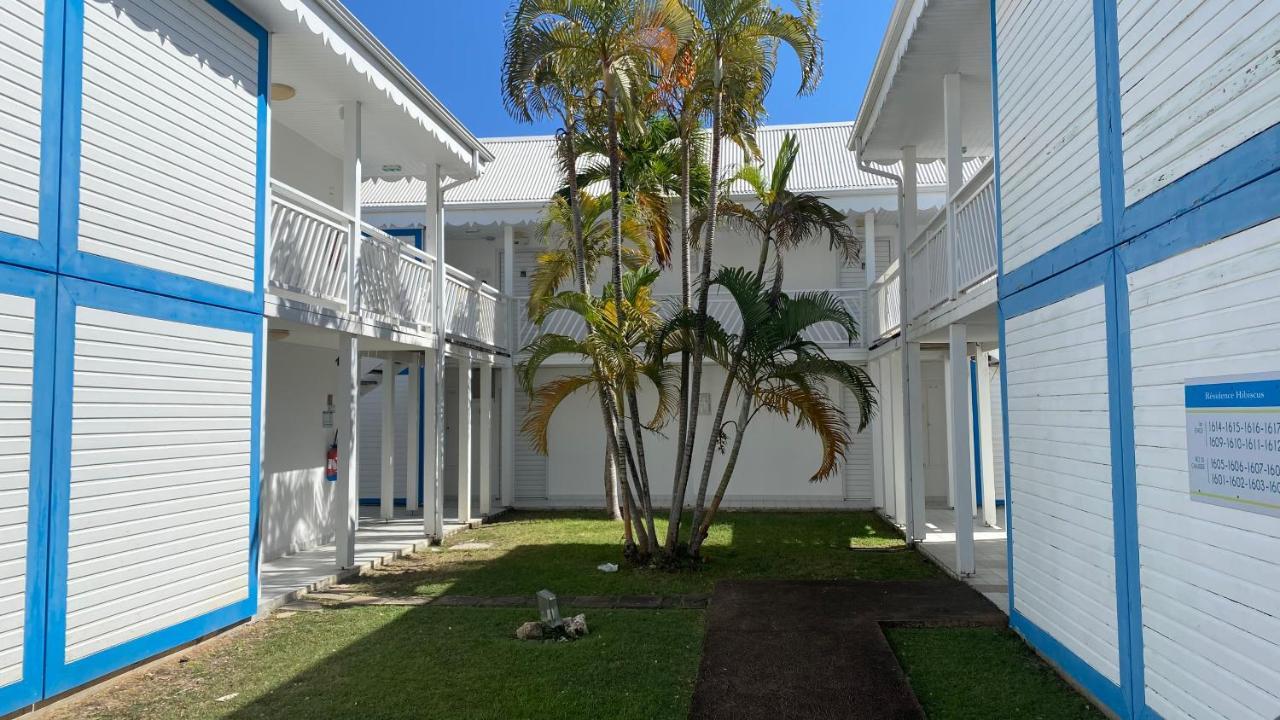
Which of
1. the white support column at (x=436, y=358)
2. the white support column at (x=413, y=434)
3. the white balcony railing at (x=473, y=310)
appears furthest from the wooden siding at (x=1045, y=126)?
the white support column at (x=413, y=434)

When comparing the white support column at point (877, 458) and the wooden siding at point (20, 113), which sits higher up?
the wooden siding at point (20, 113)

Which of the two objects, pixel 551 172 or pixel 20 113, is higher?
pixel 551 172

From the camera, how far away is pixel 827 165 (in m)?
15.9

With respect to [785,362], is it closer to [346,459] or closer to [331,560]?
[346,459]

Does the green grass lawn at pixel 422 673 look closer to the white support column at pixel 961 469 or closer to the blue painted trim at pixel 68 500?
the blue painted trim at pixel 68 500

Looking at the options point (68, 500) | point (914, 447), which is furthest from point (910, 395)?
point (68, 500)

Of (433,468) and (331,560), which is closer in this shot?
(331,560)

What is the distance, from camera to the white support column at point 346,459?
8570mm

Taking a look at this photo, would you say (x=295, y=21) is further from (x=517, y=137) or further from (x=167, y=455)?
(x=517, y=137)

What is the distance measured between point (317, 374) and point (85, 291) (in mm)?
5635

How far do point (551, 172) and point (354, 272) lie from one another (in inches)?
359

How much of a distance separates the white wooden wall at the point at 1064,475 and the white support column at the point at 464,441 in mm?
7820

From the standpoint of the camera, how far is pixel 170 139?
5988 mm

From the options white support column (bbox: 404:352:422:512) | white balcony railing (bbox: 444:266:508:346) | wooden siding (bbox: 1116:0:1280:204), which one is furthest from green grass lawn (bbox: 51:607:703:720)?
white balcony railing (bbox: 444:266:508:346)
